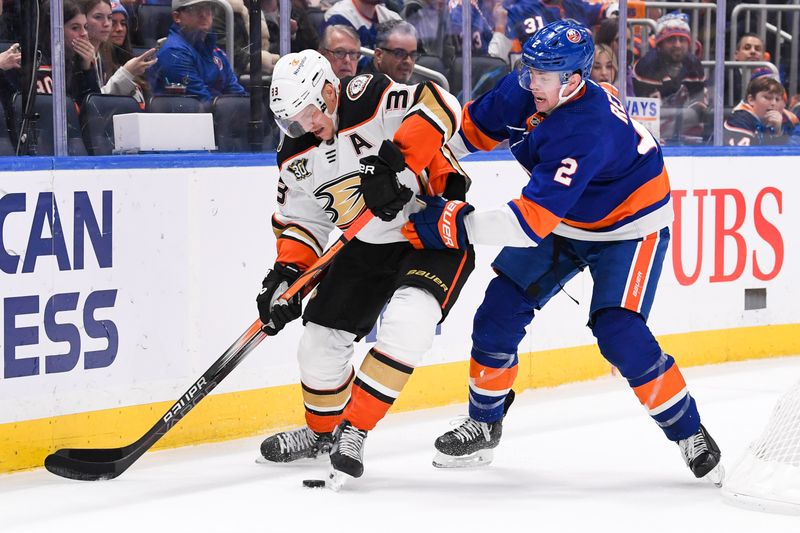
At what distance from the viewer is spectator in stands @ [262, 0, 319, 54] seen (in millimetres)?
4270

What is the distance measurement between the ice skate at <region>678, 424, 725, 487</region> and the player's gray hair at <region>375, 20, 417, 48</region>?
190cm

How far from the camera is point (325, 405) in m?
3.62

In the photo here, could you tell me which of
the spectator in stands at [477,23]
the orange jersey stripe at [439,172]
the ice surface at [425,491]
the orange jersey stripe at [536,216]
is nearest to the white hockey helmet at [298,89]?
the orange jersey stripe at [439,172]

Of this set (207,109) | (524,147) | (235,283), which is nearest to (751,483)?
(524,147)

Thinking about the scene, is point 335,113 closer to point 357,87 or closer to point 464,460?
point 357,87

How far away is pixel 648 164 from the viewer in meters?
3.31

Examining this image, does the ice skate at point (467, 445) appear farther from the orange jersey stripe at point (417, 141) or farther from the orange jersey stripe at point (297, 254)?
the orange jersey stripe at point (417, 141)

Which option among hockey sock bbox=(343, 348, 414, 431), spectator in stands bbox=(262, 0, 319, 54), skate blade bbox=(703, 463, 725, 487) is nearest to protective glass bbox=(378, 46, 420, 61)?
spectator in stands bbox=(262, 0, 319, 54)

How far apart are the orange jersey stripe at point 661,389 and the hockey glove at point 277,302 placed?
35.8 inches

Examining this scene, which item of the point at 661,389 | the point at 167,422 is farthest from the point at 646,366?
the point at 167,422

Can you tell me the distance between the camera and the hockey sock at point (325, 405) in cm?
360

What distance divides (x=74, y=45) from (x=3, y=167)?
0.49 meters

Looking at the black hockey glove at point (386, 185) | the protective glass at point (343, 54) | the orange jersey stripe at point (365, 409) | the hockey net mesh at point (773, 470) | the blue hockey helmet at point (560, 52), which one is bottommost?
the hockey net mesh at point (773, 470)

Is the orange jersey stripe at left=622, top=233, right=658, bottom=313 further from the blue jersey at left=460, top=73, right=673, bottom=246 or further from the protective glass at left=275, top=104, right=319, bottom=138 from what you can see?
the protective glass at left=275, top=104, right=319, bottom=138
